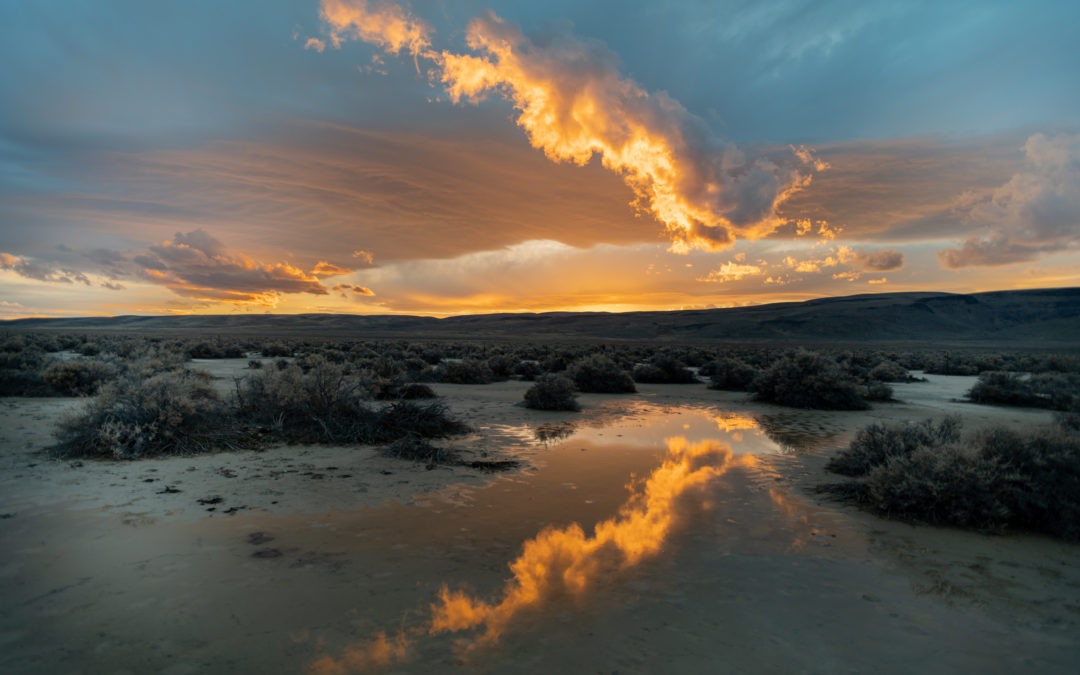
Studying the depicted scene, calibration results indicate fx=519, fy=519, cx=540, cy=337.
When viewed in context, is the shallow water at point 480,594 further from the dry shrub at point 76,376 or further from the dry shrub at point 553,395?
the dry shrub at point 76,376

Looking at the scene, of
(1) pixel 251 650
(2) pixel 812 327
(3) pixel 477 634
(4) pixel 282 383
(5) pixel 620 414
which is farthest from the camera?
(2) pixel 812 327

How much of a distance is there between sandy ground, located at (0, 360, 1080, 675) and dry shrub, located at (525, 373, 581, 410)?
583 cm

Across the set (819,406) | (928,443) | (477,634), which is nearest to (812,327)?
(819,406)

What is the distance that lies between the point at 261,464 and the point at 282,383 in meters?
2.73

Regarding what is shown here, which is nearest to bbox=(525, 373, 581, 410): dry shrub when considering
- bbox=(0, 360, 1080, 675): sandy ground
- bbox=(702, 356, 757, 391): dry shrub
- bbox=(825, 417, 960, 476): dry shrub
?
bbox=(0, 360, 1080, 675): sandy ground

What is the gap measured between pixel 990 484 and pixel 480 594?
564cm

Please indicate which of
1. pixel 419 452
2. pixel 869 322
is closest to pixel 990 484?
pixel 419 452

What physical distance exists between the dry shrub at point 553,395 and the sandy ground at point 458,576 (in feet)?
19.1

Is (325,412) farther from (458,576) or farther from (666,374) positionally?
(666,374)

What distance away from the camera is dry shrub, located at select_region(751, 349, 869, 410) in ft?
48.0

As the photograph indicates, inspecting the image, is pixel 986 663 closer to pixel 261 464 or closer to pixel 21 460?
pixel 261 464

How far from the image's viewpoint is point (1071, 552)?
5027 mm

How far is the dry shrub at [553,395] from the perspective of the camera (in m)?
13.7

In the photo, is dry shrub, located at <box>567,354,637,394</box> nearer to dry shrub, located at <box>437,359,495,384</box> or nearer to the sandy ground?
dry shrub, located at <box>437,359,495,384</box>
